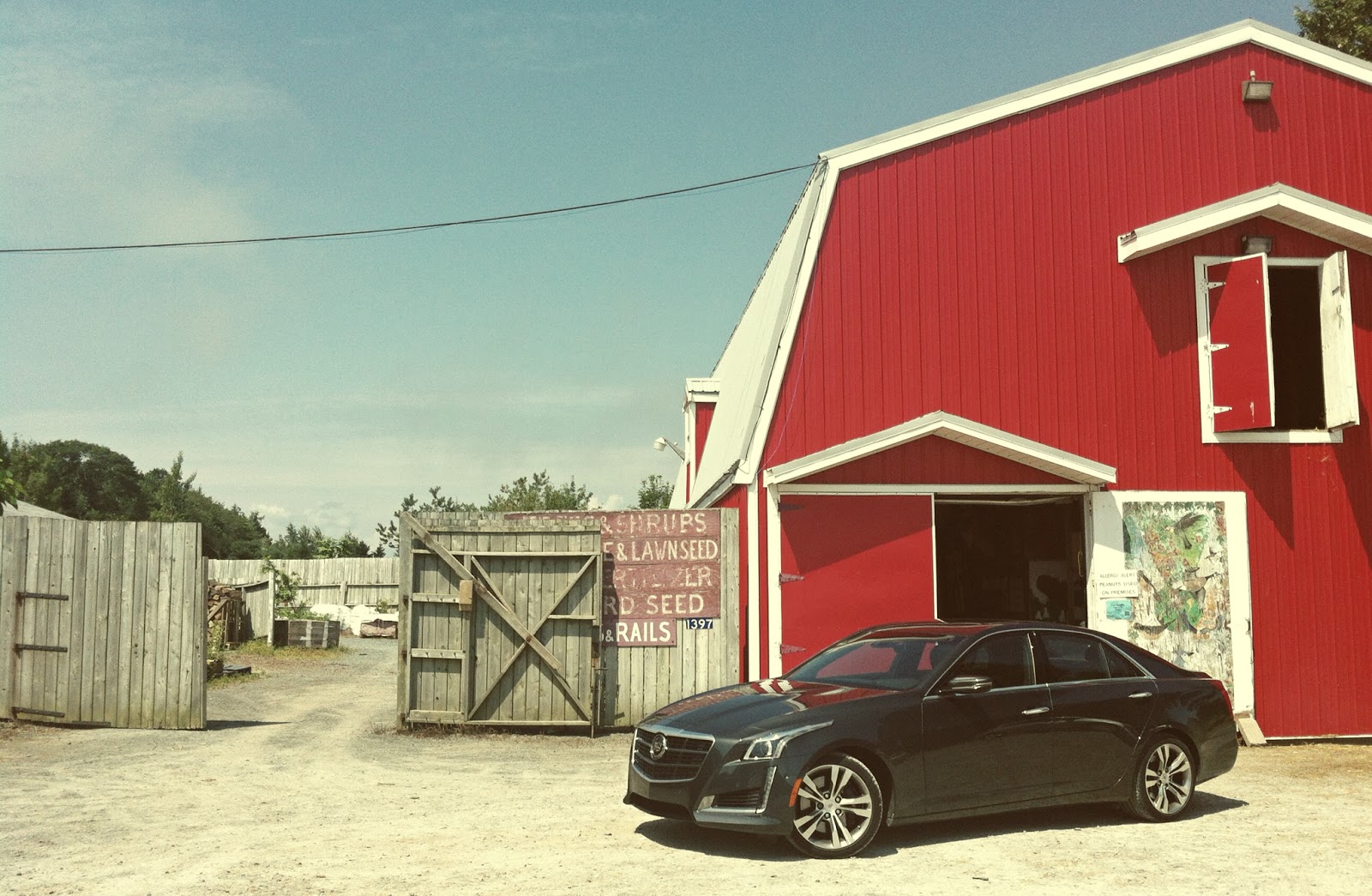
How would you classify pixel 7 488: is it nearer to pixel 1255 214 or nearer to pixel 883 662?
pixel 883 662

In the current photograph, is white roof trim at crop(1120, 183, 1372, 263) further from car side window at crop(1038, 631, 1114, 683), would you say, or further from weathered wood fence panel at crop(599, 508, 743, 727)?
car side window at crop(1038, 631, 1114, 683)

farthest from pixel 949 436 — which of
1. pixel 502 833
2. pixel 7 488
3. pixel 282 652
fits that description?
pixel 282 652

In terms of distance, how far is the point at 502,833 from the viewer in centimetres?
823

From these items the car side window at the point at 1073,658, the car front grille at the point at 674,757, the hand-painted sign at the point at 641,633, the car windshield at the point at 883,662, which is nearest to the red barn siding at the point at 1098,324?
the hand-painted sign at the point at 641,633

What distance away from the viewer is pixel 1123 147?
573 inches

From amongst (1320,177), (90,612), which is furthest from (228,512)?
(1320,177)

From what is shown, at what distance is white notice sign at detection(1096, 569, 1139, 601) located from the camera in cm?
1372

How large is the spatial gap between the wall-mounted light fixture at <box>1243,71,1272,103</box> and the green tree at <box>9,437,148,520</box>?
7597 centimetres

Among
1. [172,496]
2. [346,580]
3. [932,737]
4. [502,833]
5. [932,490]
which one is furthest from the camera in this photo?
[172,496]

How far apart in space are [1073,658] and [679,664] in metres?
5.66

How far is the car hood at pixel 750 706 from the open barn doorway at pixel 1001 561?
32.2 ft

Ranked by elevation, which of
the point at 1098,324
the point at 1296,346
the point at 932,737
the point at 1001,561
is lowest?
the point at 932,737

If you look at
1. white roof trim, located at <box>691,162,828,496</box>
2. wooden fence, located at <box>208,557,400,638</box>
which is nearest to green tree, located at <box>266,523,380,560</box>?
wooden fence, located at <box>208,557,400,638</box>

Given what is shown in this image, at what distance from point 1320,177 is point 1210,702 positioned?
8690mm
